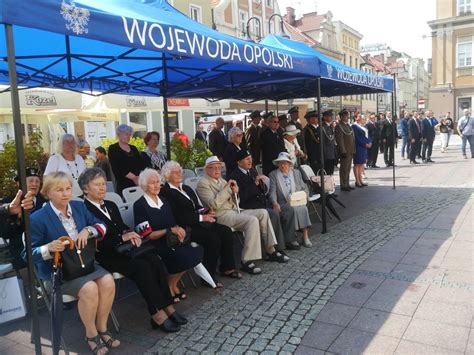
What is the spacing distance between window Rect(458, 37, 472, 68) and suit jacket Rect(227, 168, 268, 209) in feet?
119

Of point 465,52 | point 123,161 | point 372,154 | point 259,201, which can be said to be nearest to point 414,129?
point 372,154

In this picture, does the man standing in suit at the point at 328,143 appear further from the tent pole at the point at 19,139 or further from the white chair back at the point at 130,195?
the tent pole at the point at 19,139

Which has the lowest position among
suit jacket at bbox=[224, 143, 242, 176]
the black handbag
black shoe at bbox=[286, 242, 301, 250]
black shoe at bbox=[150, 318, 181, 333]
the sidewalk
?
the sidewalk

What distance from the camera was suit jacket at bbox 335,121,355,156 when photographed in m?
9.41

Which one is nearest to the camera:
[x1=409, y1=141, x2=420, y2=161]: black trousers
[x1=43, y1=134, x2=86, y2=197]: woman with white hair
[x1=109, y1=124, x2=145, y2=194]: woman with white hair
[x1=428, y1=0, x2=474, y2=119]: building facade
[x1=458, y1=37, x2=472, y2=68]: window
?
[x1=43, y1=134, x2=86, y2=197]: woman with white hair

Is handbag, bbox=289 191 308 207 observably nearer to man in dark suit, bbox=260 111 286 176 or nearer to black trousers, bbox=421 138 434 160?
man in dark suit, bbox=260 111 286 176

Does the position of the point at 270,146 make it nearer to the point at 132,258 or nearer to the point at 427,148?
the point at 132,258

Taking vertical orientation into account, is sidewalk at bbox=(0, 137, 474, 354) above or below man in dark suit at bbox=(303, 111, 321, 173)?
below

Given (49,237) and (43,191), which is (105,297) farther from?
(43,191)

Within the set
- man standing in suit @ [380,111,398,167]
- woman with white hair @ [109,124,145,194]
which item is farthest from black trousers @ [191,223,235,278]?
man standing in suit @ [380,111,398,167]

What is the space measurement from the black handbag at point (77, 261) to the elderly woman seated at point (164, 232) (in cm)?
71

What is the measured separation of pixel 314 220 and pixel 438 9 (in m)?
35.2

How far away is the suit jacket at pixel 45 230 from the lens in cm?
309

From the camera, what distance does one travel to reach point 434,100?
1411 inches
